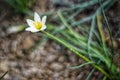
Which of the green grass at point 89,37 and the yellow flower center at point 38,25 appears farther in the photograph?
the green grass at point 89,37

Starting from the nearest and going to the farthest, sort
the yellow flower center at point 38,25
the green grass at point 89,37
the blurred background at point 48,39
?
1. the yellow flower center at point 38,25
2. the green grass at point 89,37
3. the blurred background at point 48,39

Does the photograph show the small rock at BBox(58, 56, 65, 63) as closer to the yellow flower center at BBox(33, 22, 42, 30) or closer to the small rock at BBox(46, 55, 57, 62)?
the small rock at BBox(46, 55, 57, 62)

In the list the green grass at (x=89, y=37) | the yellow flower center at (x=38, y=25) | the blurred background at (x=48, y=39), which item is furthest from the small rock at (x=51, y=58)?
the yellow flower center at (x=38, y=25)

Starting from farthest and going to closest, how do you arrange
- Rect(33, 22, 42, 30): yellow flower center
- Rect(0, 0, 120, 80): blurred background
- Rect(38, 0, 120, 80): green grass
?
Rect(0, 0, 120, 80): blurred background < Rect(38, 0, 120, 80): green grass < Rect(33, 22, 42, 30): yellow flower center

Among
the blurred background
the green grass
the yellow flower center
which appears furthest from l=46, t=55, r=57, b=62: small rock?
the yellow flower center

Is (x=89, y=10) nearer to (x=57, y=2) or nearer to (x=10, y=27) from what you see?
(x=57, y=2)

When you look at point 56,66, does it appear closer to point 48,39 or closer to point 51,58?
point 51,58

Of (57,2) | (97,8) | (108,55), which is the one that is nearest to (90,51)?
(108,55)

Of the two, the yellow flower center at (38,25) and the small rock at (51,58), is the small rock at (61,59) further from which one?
the yellow flower center at (38,25)
